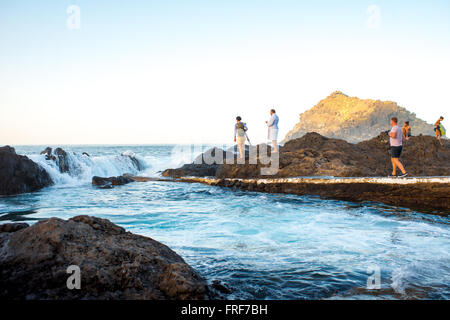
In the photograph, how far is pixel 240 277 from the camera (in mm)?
3549

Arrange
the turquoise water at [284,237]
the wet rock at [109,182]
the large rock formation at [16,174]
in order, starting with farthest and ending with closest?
the wet rock at [109,182], the large rock formation at [16,174], the turquoise water at [284,237]

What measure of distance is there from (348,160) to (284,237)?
358 inches

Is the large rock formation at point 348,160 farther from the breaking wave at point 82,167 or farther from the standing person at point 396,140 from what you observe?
the breaking wave at point 82,167

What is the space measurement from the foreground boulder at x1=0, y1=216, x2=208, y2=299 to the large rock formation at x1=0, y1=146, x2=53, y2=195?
40.0 ft

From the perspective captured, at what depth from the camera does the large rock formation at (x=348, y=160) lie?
42.1 feet

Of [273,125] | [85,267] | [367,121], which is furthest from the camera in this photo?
[367,121]

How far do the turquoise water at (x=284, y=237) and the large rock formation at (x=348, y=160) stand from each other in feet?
8.36

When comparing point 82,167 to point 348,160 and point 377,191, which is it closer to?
point 348,160

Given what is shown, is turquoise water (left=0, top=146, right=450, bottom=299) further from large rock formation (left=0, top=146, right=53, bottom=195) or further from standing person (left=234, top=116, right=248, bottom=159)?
standing person (left=234, top=116, right=248, bottom=159)

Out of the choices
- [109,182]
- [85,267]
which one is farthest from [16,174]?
[85,267]

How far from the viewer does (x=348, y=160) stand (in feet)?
45.3

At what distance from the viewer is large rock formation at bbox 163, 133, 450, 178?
12844 mm

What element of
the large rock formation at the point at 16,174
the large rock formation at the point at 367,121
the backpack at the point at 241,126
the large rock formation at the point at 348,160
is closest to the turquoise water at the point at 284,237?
the large rock formation at the point at 16,174

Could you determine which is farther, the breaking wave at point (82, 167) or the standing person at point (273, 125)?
the breaking wave at point (82, 167)
